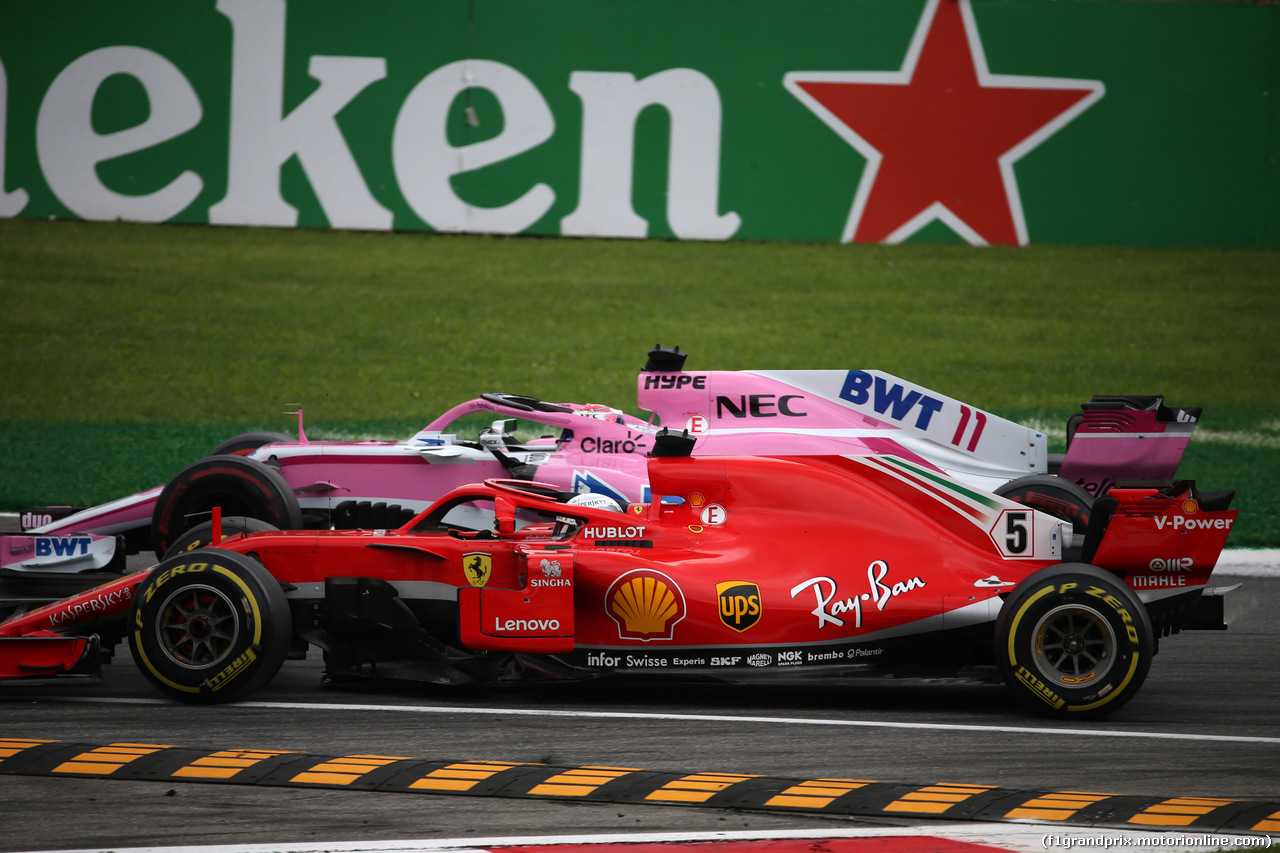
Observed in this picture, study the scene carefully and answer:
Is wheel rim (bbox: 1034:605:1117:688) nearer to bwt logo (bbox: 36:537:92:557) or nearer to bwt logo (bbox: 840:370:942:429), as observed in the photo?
bwt logo (bbox: 840:370:942:429)

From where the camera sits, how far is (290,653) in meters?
7.14

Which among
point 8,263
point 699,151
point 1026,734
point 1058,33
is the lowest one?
point 1026,734

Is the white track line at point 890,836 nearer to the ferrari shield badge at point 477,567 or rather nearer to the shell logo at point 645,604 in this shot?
Result: the shell logo at point 645,604

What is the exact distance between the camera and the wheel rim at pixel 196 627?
6859 mm

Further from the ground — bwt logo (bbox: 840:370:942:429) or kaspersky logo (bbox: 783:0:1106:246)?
kaspersky logo (bbox: 783:0:1106:246)

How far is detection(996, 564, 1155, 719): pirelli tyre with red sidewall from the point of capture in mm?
6457

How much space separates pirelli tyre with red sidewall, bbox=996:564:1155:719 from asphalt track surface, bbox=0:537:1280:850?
0.17m

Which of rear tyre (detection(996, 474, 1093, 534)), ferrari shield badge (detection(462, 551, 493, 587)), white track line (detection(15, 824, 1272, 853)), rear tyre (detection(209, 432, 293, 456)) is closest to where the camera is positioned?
white track line (detection(15, 824, 1272, 853))

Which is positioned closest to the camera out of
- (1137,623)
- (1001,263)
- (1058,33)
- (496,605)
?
(1137,623)

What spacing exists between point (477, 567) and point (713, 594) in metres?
1.19

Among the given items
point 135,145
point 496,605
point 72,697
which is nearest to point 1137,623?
→ point 496,605

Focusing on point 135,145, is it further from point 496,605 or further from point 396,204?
point 496,605

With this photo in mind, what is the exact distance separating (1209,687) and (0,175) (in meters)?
20.3

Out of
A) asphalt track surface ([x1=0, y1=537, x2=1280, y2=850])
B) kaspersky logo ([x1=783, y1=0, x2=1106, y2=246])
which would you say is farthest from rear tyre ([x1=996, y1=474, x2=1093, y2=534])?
kaspersky logo ([x1=783, y1=0, x2=1106, y2=246])
